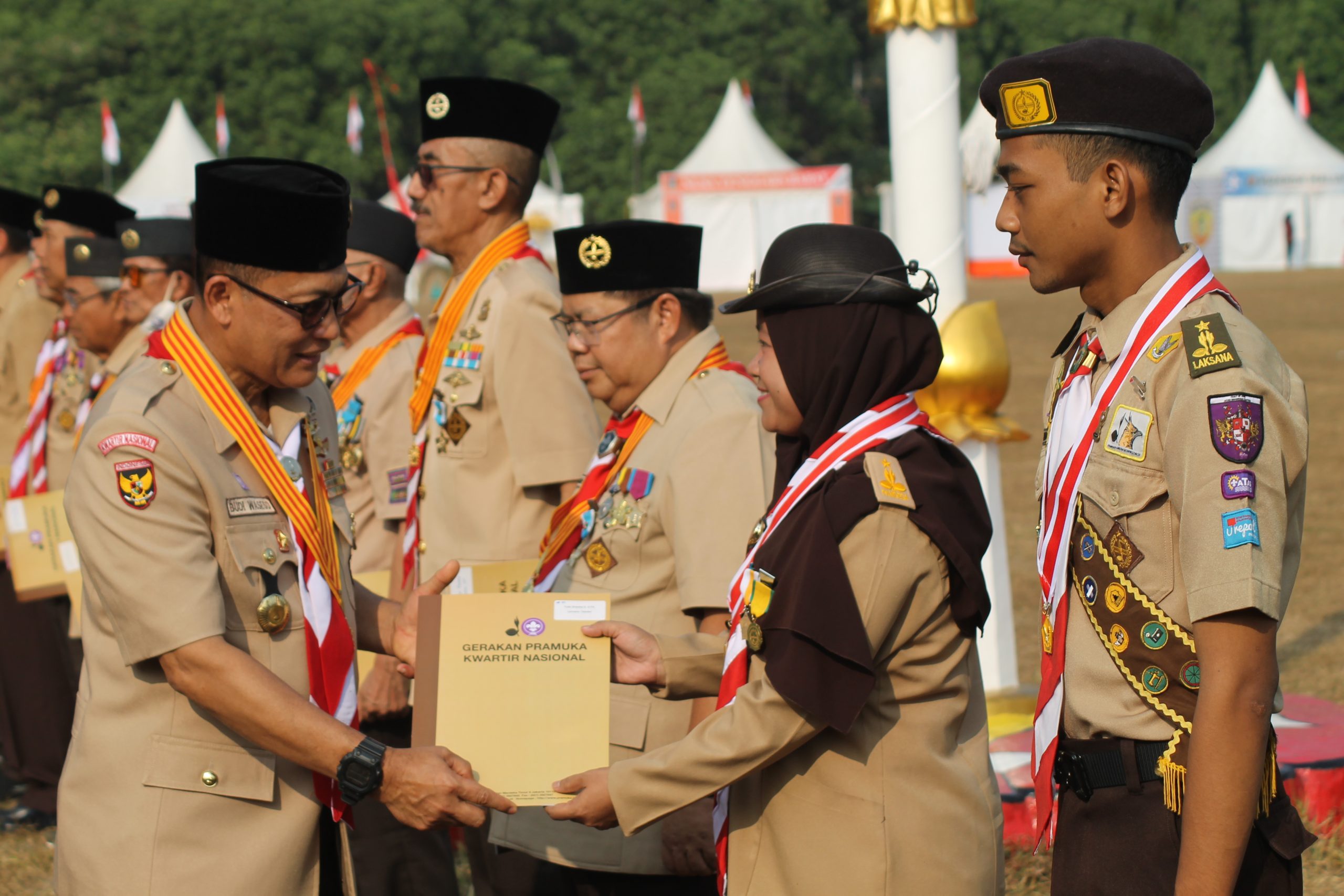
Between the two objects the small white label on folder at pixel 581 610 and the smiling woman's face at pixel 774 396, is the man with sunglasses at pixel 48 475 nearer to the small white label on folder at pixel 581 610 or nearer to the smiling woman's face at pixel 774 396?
the small white label on folder at pixel 581 610

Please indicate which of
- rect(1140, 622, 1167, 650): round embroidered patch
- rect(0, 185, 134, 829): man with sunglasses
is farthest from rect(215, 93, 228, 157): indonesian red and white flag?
rect(1140, 622, 1167, 650): round embroidered patch

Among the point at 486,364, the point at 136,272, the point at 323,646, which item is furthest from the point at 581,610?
the point at 136,272

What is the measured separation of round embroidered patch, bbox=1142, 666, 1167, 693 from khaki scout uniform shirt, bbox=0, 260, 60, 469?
6294mm

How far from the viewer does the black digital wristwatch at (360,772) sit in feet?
9.54

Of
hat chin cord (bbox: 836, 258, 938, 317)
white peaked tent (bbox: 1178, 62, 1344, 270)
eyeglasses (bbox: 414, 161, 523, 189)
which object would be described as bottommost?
hat chin cord (bbox: 836, 258, 938, 317)

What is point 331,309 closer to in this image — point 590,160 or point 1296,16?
point 590,160

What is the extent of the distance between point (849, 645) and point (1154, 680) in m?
0.53

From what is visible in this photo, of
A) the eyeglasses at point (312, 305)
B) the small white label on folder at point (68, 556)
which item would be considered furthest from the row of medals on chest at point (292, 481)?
the small white label on folder at point (68, 556)

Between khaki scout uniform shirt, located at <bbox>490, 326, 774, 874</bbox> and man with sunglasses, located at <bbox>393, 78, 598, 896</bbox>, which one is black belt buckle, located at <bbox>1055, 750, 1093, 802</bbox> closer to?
khaki scout uniform shirt, located at <bbox>490, 326, 774, 874</bbox>

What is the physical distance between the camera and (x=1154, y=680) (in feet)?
8.02

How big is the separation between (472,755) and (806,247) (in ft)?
4.33

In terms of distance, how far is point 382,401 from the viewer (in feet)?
18.5

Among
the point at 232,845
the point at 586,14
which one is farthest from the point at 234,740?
the point at 586,14

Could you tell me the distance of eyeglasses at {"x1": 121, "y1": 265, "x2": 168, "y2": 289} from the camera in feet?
20.4
